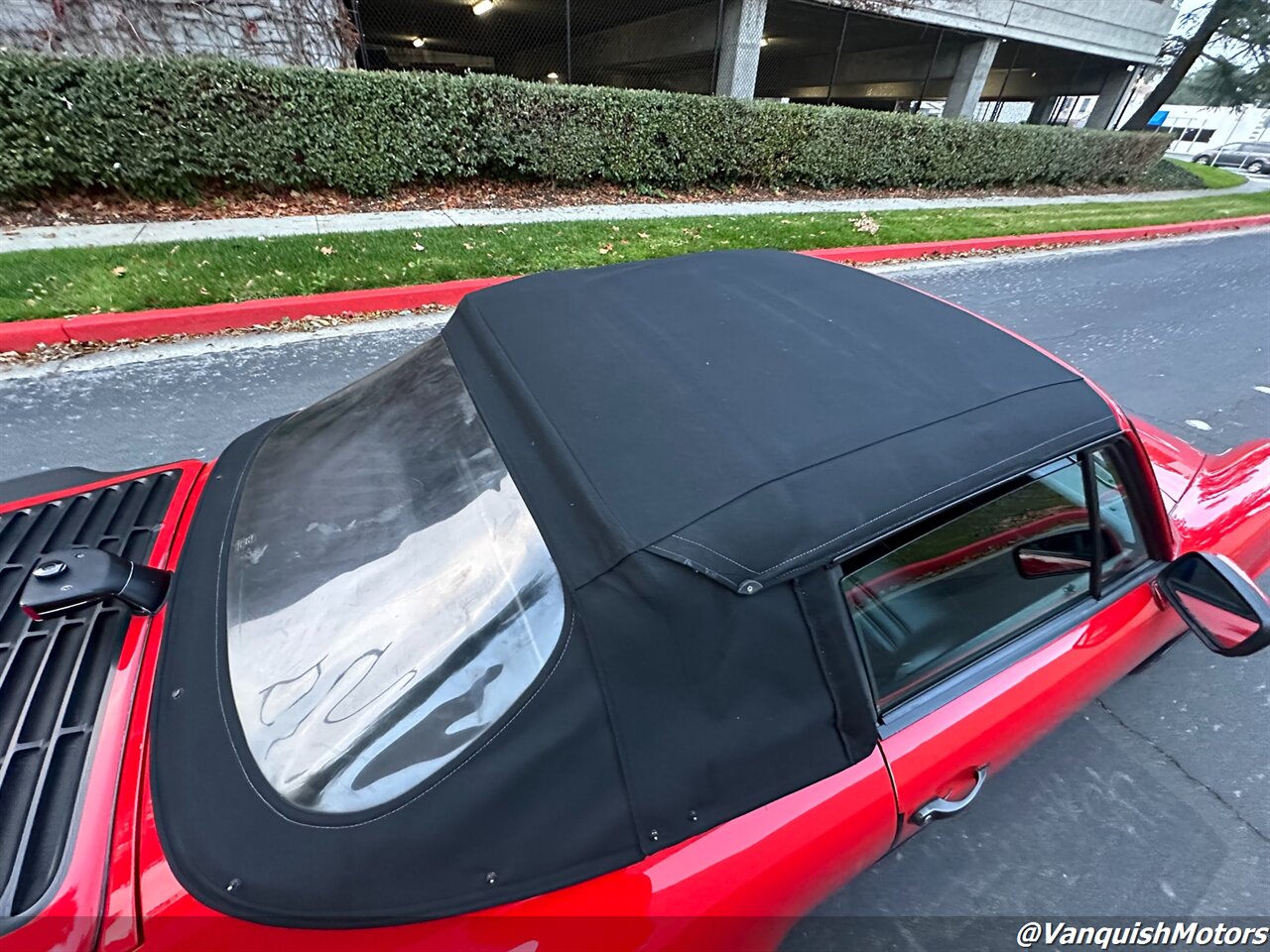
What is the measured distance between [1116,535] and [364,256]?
21.4ft

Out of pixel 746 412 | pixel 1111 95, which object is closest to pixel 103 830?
pixel 746 412

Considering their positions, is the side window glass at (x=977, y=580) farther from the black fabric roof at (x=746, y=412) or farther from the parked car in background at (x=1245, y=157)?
the parked car in background at (x=1245, y=157)

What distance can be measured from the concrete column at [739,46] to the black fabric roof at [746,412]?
11.8 metres

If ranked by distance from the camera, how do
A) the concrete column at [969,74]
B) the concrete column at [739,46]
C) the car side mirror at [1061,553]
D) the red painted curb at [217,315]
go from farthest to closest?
the concrete column at [969,74] < the concrete column at [739,46] < the red painted curb at [217,315] < the car side mirror at [1061,553]

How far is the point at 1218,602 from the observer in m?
1.65

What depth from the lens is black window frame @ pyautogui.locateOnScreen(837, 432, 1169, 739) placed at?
4.55 ft

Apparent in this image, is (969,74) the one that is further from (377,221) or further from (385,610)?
(385,610)

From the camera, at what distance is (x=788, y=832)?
126 cm

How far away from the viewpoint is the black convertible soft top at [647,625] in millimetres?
980

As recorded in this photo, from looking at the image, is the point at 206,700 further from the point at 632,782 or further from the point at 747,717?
the point at 747,717

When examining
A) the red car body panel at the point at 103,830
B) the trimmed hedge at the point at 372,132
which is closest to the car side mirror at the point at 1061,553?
the red car body panel at the point at 103,830

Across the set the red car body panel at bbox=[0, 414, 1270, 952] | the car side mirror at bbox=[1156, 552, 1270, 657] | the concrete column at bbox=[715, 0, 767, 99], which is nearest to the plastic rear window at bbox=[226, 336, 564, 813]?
the red car body panel at bbox=[0, 414, 1270, 952]

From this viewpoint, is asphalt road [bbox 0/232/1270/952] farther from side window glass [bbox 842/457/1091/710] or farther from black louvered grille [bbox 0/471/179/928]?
black louvered grille [bbox 0/471/179/928]

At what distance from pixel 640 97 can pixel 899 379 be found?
954 centimetres
